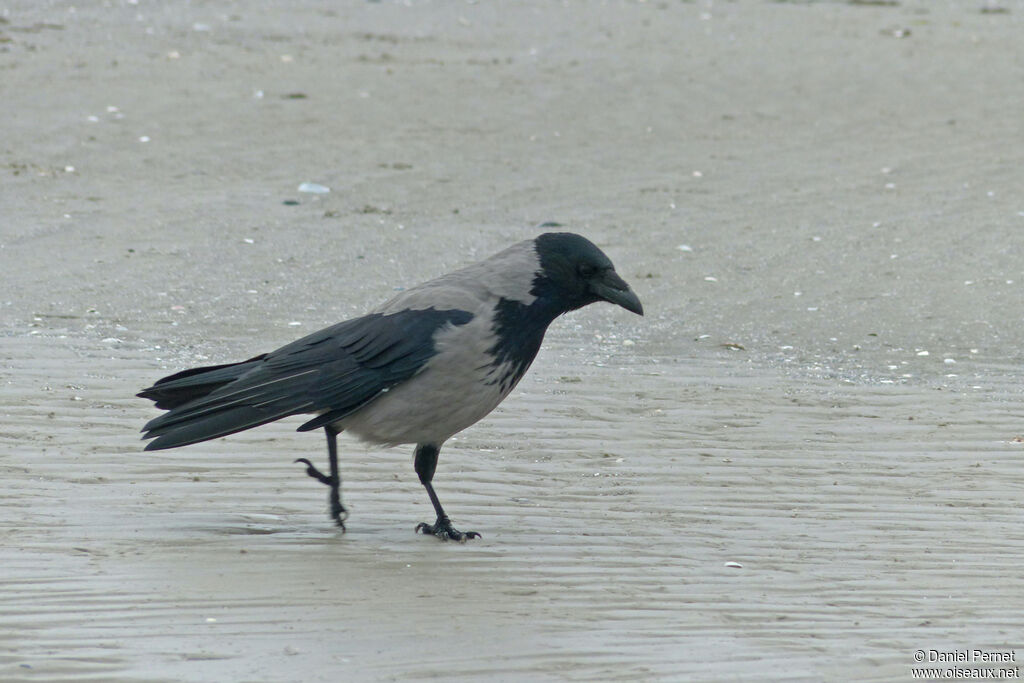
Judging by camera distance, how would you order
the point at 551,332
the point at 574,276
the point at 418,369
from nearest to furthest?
1. the point at 418,369
2. the point at 574,276
3. the point at 551,332

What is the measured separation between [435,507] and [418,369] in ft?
1.65

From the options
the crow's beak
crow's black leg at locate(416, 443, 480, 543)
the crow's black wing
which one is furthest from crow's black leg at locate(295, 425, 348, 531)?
the crow's beak

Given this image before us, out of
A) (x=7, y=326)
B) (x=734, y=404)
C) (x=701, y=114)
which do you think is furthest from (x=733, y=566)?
(x=701, y=114)

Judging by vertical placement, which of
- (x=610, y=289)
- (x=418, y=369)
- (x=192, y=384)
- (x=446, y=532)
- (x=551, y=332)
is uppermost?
(x=610, y=289)

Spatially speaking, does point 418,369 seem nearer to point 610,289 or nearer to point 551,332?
point 610,289

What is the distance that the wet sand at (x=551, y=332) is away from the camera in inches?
171

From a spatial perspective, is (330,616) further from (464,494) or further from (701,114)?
(701,114)

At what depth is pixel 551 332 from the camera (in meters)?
8.32

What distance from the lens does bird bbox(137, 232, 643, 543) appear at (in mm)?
5117

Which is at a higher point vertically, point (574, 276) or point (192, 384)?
point (574, 276)

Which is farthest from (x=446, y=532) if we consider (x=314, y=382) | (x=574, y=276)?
(x=574, y=276)

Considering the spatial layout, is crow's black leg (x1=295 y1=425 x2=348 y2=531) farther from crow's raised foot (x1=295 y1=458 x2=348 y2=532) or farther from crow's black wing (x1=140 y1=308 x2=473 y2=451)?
crow's black wing (x1=140 y1=308 x2=473 y2=451)

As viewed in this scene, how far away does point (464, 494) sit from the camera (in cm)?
566

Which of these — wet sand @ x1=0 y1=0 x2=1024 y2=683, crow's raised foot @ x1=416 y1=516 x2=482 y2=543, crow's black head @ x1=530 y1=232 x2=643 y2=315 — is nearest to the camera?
wet sand @ x1=0 y1=0 x2=1024 y2=683
